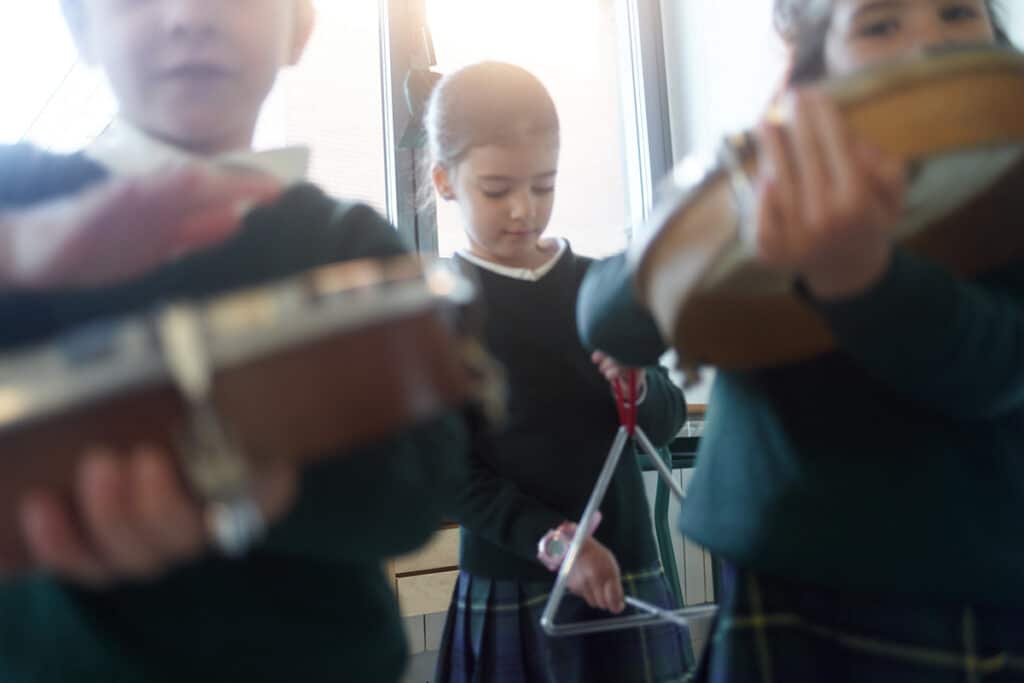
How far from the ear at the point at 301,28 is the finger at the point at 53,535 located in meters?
0.46

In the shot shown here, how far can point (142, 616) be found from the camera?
46cm

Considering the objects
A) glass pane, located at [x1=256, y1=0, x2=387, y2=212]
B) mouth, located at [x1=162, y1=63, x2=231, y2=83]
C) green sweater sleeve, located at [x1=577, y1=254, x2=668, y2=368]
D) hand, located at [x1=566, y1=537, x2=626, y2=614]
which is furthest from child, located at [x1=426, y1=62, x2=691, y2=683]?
glass pane, located at [x1=256, y1=0, x2=387, y2=212]

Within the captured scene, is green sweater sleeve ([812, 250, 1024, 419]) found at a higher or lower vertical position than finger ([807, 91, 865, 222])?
lower

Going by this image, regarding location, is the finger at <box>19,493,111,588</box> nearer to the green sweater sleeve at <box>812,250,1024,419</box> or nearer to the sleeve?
the green sweater sleeve at <box>812,250,1024,419</box>

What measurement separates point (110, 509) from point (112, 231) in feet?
0.43

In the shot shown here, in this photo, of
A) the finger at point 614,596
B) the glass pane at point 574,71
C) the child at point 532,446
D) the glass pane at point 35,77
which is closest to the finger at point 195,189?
the child at point 532,446

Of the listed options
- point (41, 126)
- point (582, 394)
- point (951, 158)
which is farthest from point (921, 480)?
point (41, 126)

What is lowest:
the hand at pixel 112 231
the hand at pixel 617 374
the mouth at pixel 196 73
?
the hand at pixel 617 374

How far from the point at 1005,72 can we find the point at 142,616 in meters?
0.51

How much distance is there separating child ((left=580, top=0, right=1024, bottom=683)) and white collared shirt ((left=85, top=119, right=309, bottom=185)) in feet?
0.76

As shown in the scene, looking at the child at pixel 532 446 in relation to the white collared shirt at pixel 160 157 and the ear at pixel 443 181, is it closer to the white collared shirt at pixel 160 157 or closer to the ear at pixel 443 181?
the ear at pixel 443 181

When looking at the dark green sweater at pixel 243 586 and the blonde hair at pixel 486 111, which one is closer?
the dark green sweater at pixel 243 586

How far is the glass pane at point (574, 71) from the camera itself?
2.32 meters

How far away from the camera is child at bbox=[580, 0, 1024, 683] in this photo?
17.7 inches
